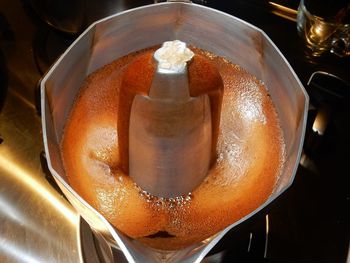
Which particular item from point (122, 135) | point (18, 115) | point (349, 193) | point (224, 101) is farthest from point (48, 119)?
point (349, 193)

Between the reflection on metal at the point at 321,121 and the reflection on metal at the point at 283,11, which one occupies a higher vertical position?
the reflection on metal at the point at 283,11

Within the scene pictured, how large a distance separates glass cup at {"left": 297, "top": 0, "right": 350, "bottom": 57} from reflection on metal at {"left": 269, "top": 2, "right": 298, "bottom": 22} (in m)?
0.04

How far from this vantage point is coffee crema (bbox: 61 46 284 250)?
49cm

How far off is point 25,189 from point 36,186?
15mm

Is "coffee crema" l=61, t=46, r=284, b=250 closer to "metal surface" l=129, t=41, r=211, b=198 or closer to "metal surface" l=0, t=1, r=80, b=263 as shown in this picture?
"metal surface" l=129, t=41, r=211, b=198

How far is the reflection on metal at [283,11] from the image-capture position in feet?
2.83

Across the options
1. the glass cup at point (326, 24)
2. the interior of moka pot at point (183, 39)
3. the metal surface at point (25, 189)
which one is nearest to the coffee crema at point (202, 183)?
the interior of moka pot at point (183, 39)

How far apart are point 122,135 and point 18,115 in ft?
1.03

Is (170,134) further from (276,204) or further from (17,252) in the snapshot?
(17,252)

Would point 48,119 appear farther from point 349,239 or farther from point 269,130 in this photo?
point 349,239

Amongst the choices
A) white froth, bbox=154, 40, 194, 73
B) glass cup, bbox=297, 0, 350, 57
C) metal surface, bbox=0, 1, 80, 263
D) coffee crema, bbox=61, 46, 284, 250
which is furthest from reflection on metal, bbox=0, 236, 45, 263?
glass cup, bbox=297, 0, 350, 57

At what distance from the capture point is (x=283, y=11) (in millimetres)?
865

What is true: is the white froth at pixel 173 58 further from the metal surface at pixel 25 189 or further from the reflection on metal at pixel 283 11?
the reflection on metal at pixel 283 11

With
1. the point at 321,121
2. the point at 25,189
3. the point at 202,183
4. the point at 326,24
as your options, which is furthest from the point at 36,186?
the point at 326,24
